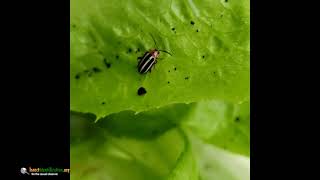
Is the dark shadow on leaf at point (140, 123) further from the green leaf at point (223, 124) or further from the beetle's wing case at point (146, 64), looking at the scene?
the beetle's wing case at point (146, 64)

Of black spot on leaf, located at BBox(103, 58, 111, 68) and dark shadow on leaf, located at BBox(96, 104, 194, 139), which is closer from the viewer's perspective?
black spot on leaf, located at BBox(103, 58, 111, 68)

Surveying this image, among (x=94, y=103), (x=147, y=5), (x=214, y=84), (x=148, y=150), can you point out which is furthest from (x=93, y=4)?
(x=148, y=150)

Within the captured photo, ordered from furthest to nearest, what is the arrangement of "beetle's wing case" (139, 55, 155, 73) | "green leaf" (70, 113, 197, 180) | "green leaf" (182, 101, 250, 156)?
"green leaf" (182, 101, 250, 156) → "green leaf" (70, 113, 197, 180) → "beetle's wing case" (139, 55, 155, 73)

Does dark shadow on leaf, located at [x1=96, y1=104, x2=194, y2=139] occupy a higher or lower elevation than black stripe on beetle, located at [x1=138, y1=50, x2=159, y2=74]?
lower

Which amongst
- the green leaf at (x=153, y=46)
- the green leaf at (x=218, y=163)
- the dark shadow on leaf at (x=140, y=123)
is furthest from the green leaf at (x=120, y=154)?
the green leaf at (x=153, y=46)

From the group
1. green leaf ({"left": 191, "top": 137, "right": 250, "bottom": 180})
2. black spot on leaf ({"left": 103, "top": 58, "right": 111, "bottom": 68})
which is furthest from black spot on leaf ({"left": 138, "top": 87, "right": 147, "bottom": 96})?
green leaf ({"left": 191, "top": 137, "right": 250, "bottom": 180})

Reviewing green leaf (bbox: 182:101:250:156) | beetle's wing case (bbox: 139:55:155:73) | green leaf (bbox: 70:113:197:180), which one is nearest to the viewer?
beetle's wing case (bbox: 139:55:155:73)

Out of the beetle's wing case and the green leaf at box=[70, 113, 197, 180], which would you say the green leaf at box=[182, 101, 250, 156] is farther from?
the beetle's wing case

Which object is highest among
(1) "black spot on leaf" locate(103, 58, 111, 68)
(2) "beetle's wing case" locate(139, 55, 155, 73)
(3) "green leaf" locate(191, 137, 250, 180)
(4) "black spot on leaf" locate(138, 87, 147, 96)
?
(1) "black spot on leaf" locate(103, 58, 111, 68)
